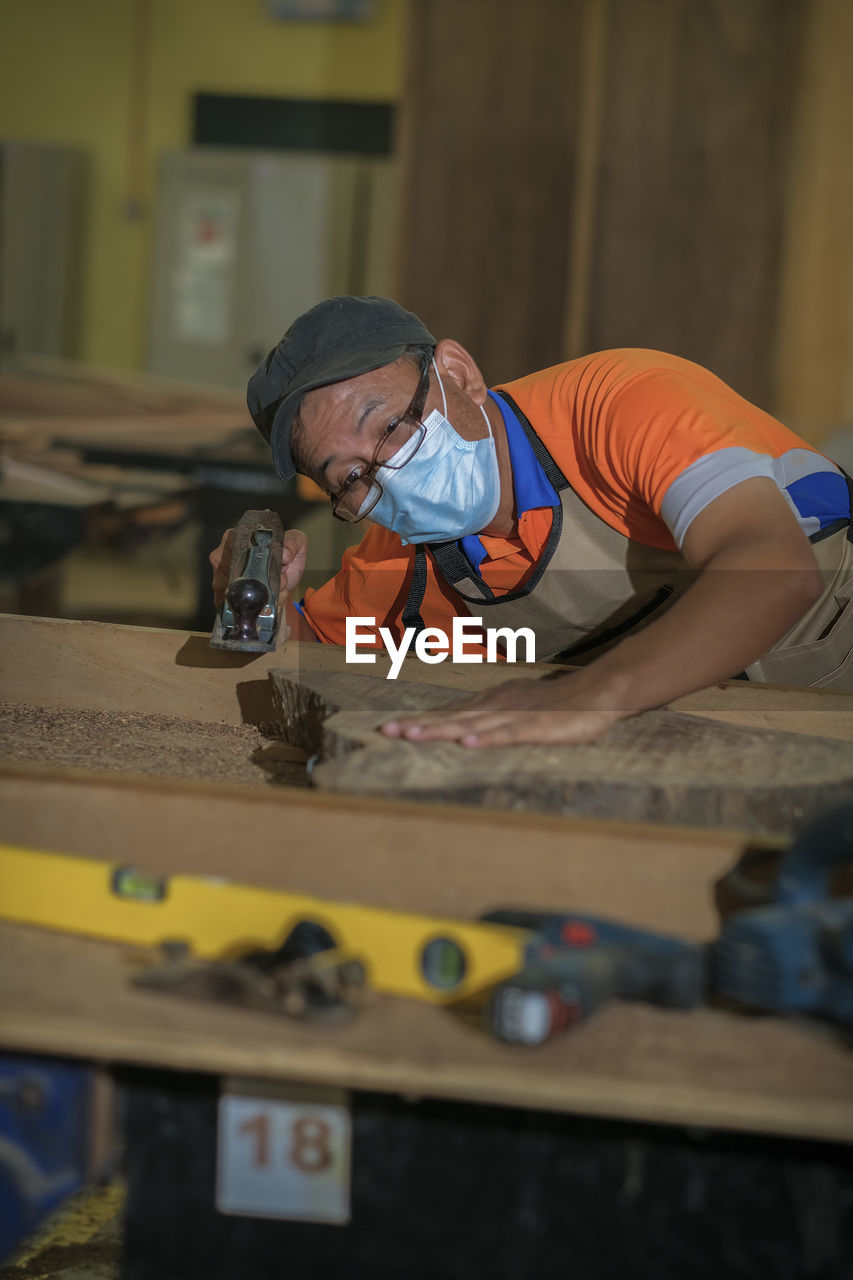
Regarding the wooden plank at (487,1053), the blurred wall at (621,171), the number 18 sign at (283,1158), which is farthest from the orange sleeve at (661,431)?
the blurred wall at (621,171)

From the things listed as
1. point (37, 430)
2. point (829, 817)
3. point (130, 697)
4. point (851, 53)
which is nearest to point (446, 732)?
point (829, 817)

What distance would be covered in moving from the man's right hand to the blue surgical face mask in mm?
215

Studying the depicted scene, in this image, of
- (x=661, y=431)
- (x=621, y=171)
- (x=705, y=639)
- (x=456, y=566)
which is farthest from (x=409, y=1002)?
(x=621, y=171)

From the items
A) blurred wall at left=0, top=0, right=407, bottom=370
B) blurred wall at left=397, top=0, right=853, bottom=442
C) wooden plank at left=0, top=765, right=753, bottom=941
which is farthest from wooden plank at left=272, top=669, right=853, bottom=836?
blurred wall at left=0, top=0, right=407, bottom=370

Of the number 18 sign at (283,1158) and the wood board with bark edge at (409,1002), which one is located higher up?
the wood board with bark edge at (409,1002)

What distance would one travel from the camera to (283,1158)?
100 cm

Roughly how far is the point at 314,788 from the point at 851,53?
659cm

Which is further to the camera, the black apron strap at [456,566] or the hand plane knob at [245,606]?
the black apron strap at [456,566]

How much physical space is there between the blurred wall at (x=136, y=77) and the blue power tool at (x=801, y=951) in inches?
347

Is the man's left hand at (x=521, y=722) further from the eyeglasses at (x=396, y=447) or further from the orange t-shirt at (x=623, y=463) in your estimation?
the eyeglasses at (x=396, y=447)

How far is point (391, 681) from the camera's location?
1725 mm

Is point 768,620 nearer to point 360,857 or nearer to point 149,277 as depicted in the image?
point 360,857

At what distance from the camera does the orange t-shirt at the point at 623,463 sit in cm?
157
